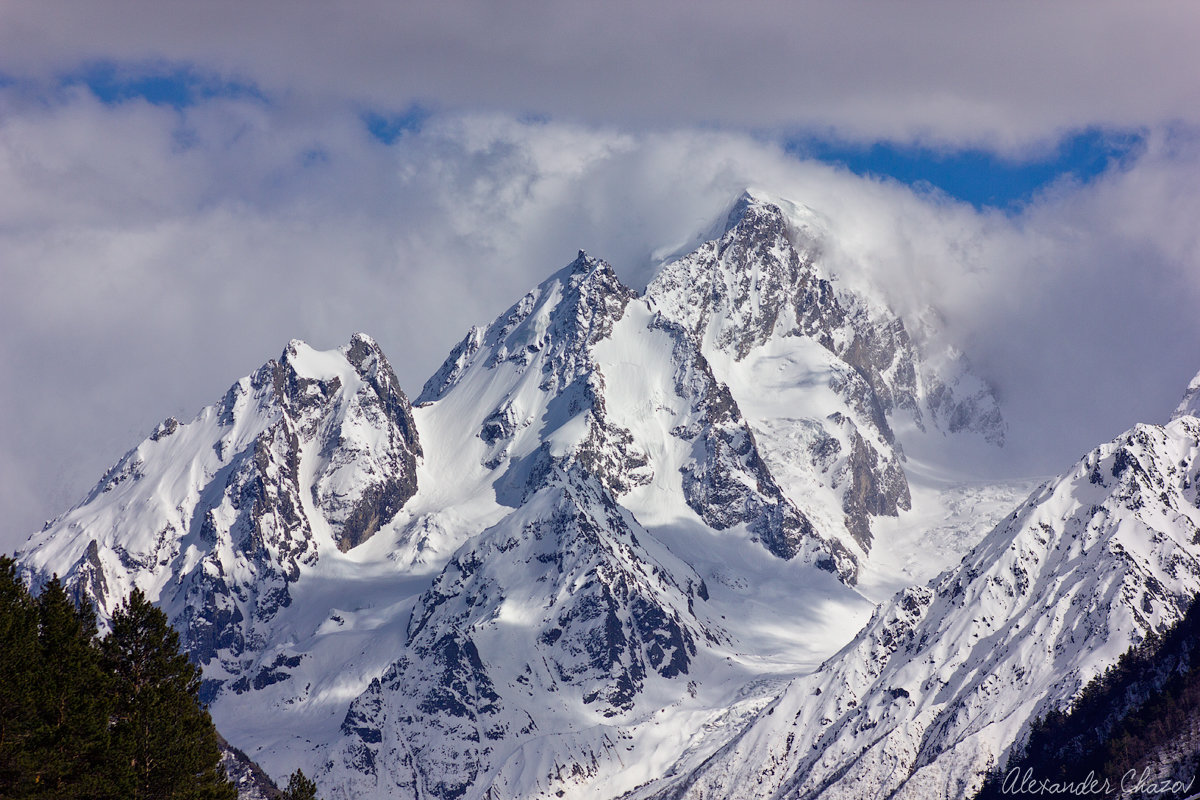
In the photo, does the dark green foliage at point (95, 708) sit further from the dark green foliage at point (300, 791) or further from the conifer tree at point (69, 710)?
the dark green foliage at point (300, 791)

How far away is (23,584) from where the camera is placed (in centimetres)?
9469

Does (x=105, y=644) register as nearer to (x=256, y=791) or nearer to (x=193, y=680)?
(x=193, y=680)

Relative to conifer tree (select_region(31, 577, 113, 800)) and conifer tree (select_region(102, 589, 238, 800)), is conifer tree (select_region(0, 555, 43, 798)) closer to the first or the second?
conifer tree (select_region(31, 577, 113, 800))

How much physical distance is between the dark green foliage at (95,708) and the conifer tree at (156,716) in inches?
2.5

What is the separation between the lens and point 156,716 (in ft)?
305

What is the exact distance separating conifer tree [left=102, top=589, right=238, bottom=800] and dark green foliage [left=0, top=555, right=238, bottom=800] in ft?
0.20

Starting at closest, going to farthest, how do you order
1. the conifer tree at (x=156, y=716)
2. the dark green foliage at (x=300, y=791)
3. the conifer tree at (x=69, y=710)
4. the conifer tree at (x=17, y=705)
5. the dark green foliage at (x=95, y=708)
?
1. the conifer tree at (x=17, y=705)
2. the dark green foliage at (x=95, y=708)
3. the conifer tree at (x=69, y=710)
4. the conifer tree at (x=156, y=716)
5. the dark green foliage at (x=300, y=791)

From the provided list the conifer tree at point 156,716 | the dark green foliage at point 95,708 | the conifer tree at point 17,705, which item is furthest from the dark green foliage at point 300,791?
the conifer tree at point 17,705

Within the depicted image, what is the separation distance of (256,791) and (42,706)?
10151 cm

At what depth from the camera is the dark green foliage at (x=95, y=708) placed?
84.7m

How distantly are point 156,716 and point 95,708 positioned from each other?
4.61 metres

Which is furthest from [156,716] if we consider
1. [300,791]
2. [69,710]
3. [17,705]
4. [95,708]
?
[300,791]

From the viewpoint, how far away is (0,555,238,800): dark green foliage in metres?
84.7

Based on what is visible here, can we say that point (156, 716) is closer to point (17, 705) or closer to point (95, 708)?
point (95, 708)
